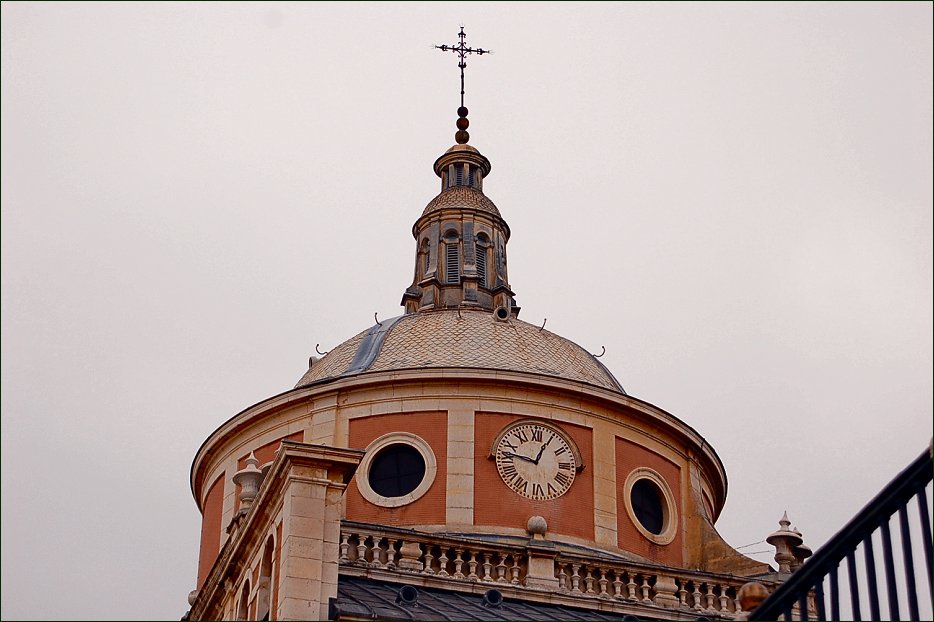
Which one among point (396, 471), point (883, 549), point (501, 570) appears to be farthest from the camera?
point (396, 471)

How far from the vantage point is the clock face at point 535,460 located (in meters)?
30.6

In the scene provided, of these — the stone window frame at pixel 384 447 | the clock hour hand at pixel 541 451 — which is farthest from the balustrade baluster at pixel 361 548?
the clock hour hand at pixel 541 451

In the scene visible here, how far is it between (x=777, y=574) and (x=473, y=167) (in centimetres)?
1491

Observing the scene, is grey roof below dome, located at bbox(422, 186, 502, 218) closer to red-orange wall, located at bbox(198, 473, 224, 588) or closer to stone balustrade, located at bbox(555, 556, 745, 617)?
red-orange wall, located at bbox(198, 473, 224, 588)

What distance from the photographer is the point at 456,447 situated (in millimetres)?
30859

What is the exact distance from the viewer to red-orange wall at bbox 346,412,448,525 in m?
30.1

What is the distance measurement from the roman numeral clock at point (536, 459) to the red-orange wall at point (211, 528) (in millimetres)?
5940

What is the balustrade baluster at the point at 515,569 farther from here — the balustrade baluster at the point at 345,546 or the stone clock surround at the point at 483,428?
the stone clock surround at the point at 483,428

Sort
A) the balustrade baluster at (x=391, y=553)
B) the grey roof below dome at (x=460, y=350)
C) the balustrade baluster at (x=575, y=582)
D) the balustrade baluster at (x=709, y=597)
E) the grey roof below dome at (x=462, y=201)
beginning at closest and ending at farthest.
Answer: the balustrade baluster at (x=391, y=553) → the balustrade baluster at (x=575, y=582) → the balustrade baluster at (x=709, y=597) → the grey roof below dome at (x=460, y=350) → the grey roof below dome at (x=462, y=201)

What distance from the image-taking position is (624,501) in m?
31.3

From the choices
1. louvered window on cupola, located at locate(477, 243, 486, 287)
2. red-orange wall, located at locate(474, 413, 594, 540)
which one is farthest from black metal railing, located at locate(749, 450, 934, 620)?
louvered window on cupola, located at locate(477, 243, 486, 287)

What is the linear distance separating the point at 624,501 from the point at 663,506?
3.68ft

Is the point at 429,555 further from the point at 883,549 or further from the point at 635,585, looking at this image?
the point at 883,549

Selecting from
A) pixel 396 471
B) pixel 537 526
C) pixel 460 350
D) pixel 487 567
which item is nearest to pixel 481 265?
pixel 460 350
